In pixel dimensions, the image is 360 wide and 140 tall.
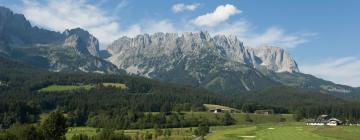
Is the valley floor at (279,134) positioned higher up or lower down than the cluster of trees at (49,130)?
lower down

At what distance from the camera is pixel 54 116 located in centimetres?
9750

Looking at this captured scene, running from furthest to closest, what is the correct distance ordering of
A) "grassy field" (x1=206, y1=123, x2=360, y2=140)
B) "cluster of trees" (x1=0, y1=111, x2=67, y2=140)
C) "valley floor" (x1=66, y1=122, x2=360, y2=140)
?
"valley floor" (x1=66, y1=122, x2=360, y2=140), "grassy field" (x1=206, y1=123, x2=360, y2=140), "cluster of trees" (x1=0, y1=111, x2=67, y2=140)

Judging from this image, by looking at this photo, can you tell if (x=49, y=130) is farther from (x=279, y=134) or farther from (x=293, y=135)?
(x=279, y=134)

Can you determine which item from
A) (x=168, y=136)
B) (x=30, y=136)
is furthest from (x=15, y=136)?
(x=168, y=136)

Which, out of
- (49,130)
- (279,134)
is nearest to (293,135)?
(279,134)

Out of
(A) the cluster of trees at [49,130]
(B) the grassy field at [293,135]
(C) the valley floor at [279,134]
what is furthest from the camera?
(C) the valley floor at [279,134]

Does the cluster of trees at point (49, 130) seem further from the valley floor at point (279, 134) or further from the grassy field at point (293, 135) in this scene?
the grassy field at point (293, 135)

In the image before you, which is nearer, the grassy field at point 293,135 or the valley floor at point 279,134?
the grassy field at point 293,135

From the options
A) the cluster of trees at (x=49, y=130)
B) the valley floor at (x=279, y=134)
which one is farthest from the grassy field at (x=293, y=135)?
the cluster of trees at (x=49, y=130)

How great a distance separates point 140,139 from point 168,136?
1193cm

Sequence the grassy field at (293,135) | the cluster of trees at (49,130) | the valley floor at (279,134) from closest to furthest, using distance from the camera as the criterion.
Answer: the cluster of trees at (49,130) → the grassy field at (293,135) → the valley floor at (279,134)

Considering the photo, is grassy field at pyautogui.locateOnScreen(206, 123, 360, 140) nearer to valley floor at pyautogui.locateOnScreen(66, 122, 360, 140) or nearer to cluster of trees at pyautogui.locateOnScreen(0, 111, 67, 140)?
valley floor at pyautogui.locateOnScreen(66, 122, 360, 140)

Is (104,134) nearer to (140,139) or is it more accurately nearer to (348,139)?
(140,139)

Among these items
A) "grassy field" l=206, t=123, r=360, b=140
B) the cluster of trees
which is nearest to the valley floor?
"grassy field" l=206, t=123, r=360, b=140
